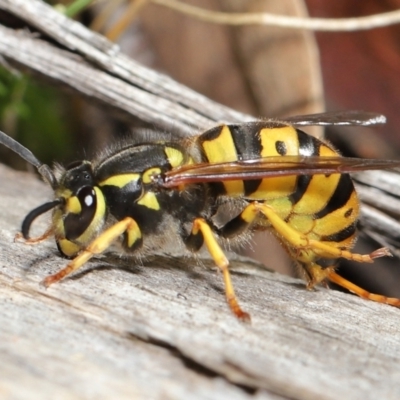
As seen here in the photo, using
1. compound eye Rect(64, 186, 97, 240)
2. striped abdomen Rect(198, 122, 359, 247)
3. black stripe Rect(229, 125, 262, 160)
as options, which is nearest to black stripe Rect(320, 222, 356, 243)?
striped abdomen Rect(198, 122, 359, 247)

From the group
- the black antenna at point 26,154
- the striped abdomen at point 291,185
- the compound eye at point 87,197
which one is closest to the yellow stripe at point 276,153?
the striped abdomen at point 291,185

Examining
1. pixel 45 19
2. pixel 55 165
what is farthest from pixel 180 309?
pixel 45 19

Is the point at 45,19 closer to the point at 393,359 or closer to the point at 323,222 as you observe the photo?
the point at 323,222

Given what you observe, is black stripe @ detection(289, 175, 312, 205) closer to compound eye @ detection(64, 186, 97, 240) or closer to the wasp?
the wasp

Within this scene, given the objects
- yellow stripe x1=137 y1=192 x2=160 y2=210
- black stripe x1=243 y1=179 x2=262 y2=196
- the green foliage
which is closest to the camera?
yellow stripe x1=137 y1=192 x2=160 y2=210

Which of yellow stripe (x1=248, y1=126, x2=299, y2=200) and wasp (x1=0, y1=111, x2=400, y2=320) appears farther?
yellow stripe (x1=248, y1=126, x2=299, y2=200)

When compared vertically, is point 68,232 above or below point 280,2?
below
